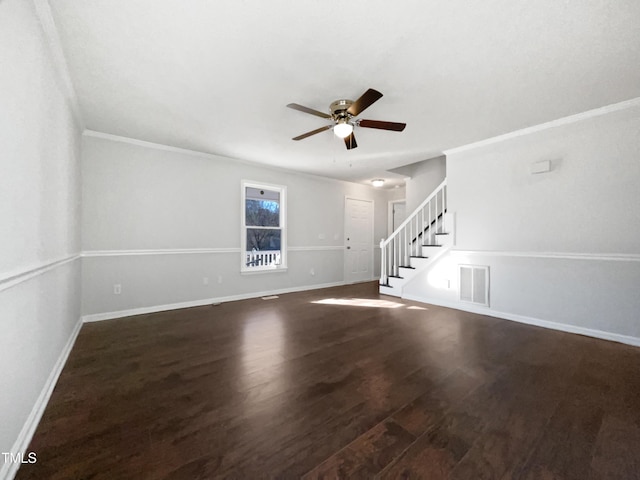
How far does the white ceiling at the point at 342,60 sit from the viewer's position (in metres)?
1.73

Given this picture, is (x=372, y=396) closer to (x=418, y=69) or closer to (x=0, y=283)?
(x=0, y=283)

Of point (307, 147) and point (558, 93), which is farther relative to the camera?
point (307, 147)

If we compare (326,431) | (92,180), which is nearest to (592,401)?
(326,431)

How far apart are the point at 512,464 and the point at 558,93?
3.29 meters

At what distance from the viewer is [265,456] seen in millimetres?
1358

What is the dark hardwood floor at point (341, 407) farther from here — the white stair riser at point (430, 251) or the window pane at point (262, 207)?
the window pane at point (262, 207)

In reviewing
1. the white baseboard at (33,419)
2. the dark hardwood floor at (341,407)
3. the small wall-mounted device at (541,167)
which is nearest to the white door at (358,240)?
the dark hardwood floor at (341,407)

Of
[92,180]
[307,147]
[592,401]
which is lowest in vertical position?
[592,401]

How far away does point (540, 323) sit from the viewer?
350cm

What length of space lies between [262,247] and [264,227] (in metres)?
0.44

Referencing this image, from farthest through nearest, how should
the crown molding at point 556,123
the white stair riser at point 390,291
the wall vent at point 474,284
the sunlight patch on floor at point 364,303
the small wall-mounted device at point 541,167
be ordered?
the white stair riser at point 390,291
the sunlight patch on floor at point 364,303
the wall vent at point 474,284
the small wall-mounted device at point 541,167
the crown molding at point 556,123

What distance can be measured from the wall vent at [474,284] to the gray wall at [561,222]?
9 cm

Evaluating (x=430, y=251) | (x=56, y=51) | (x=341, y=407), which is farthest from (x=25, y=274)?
(x=430, y=251)

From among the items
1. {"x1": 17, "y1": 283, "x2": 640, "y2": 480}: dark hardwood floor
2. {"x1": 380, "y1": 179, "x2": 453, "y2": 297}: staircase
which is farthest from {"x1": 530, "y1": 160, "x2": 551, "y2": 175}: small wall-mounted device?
{"x1": 17, "y1": 283, "x2": 640, "y2": 480}: dark hardwood floor
